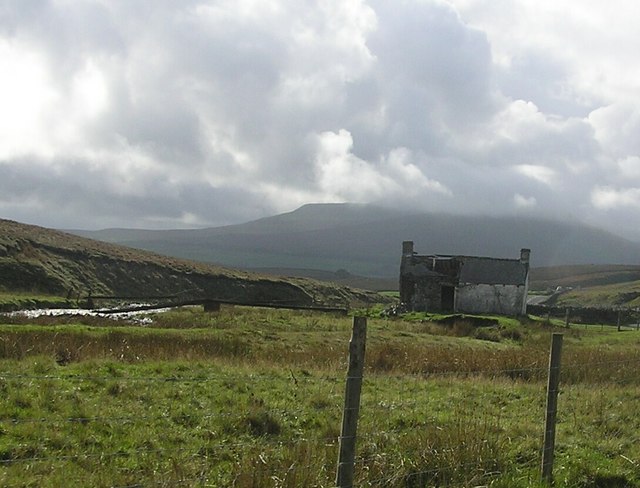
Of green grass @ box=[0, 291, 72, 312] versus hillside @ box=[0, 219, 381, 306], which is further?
hillside @ box=[0, 219, 381, 306]

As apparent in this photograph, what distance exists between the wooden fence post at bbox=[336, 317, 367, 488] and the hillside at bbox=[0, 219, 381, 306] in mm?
41465

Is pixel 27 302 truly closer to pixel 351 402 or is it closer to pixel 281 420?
pixel 281 420

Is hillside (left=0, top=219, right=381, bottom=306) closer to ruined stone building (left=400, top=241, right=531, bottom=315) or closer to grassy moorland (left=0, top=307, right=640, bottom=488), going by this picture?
ruined stone building (left=400, top=241, right=531, bottom=315)

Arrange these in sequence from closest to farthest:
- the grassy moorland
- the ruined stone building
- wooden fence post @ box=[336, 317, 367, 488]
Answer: wooden fence post @ box=[336, 317, 367, 488] → the grassy moorland → the ruined stone building

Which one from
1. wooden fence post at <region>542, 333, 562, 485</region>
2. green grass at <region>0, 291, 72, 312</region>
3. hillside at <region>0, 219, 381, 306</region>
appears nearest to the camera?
wooden fence post at <region>542, 333, 562, 485</region>

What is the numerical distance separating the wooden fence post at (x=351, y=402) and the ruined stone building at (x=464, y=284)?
5391 cm

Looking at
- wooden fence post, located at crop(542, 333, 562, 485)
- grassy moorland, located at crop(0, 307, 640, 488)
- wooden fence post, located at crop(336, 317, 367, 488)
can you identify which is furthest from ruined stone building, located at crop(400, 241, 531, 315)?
wooden fence post, located at crop(336, 317, 367, 488)

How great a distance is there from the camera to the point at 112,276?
59312 mm

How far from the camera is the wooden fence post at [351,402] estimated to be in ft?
20.6

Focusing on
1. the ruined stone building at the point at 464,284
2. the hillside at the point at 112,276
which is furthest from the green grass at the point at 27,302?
the ruined stone building at the point at 464,284

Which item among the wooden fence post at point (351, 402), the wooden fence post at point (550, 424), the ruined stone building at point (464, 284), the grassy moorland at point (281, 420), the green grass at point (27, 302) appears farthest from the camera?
the ruined stone building at point (464, 284)

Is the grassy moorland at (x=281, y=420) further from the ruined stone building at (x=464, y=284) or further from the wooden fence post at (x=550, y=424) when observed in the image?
the ruined stone building at (x=464, y=284)

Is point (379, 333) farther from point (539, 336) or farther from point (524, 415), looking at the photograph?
point (524, 415)

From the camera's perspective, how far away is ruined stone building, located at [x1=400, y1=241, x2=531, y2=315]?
58.9 meters
